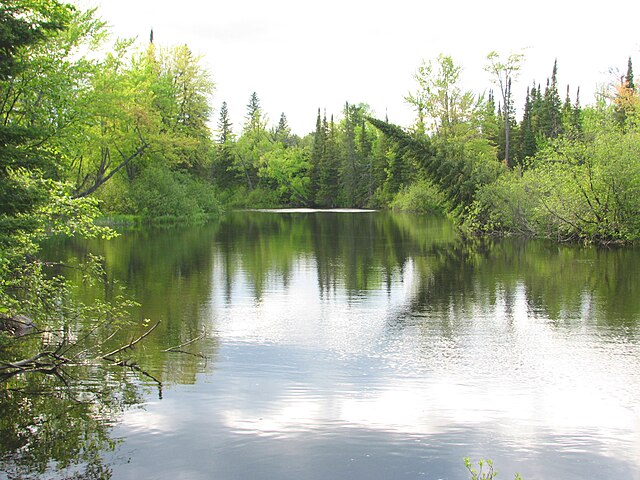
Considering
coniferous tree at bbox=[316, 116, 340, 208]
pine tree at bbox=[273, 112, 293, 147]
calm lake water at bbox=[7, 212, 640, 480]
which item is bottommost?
calm lake water at bbox=[7, 212, 640, 480]

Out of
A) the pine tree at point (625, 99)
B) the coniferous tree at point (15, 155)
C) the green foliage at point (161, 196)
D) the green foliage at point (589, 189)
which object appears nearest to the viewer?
the coniferous tree at point (15, 155)

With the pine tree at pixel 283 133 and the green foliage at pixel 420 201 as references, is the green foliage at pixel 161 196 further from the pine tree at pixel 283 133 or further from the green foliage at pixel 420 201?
the pine tree at pixel 283 133

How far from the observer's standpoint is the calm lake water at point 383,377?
6.65 metres

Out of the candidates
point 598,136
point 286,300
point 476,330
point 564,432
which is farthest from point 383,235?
point 564,432

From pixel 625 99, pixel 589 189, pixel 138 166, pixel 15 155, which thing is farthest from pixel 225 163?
pixel 15 155

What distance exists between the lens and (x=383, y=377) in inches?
365

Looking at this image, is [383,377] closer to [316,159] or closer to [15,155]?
[15,155]

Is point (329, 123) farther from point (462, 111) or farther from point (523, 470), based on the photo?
point (523, 470)

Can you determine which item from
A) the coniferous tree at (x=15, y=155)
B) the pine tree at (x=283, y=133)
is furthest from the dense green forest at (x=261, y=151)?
the pine tree at (x=283, y=133)

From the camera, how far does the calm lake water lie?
665 centimetres

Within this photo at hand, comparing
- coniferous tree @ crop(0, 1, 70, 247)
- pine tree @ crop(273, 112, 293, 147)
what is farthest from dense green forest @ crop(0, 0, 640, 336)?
pine tree @ crop(273, 112, 293, 147)

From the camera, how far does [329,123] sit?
10612 centimetres

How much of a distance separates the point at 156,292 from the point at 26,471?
10546 millimetres

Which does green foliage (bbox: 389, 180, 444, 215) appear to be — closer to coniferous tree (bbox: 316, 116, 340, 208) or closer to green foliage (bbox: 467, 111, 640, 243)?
coniferous tree (bbox: 316, 116, 340, 208)
